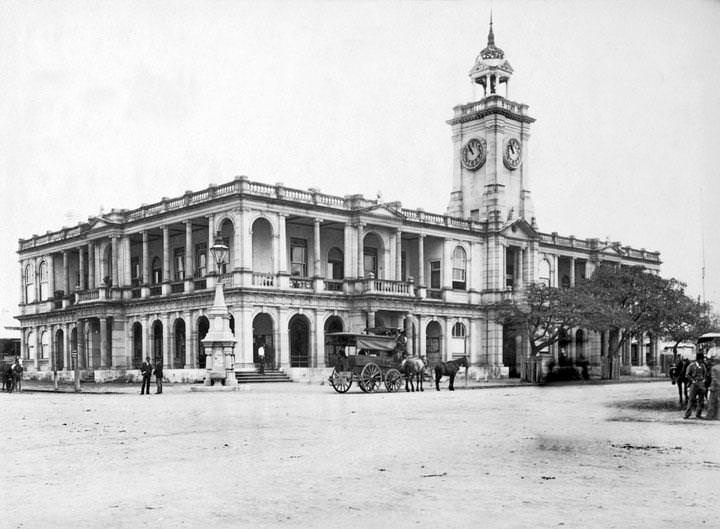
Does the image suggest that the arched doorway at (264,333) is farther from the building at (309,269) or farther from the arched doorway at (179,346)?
the arched doorway at (179,346)

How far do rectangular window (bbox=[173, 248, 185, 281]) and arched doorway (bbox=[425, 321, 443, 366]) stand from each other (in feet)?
50.2

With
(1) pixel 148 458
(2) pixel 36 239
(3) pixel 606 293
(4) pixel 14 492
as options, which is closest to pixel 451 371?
(3) pixel 606 293

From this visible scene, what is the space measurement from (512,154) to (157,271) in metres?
24.8

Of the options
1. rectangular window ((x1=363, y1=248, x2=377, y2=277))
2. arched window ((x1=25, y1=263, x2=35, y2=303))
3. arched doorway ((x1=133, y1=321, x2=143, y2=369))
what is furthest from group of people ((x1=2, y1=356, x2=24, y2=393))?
arched window ((x1=25, y1=263, x2=35, y2=303))

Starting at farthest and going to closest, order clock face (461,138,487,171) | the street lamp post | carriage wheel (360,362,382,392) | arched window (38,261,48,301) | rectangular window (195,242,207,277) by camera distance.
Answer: arched window (38,261,48,301) < clock face (461,138,487,171) < rectangular window (195,242,207,277) < the street lamp post < carriage wheel (360,362,382,392)

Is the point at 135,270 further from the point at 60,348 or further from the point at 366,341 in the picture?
the point at 366,341

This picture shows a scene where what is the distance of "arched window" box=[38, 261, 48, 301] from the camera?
198 feet

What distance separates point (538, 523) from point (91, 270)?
1913 inches

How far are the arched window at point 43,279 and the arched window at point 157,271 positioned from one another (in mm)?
11266

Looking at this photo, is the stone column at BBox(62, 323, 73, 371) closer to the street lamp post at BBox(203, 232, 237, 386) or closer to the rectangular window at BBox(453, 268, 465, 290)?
the rectangular window at BBox(453, 268, 465, 290)

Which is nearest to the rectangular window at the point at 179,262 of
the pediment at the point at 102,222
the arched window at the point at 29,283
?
the pediment at the point at 102,222

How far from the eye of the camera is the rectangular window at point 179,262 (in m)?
A: 51.1

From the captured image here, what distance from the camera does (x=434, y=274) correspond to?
2170 inches

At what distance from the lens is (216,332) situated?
33188 mm
